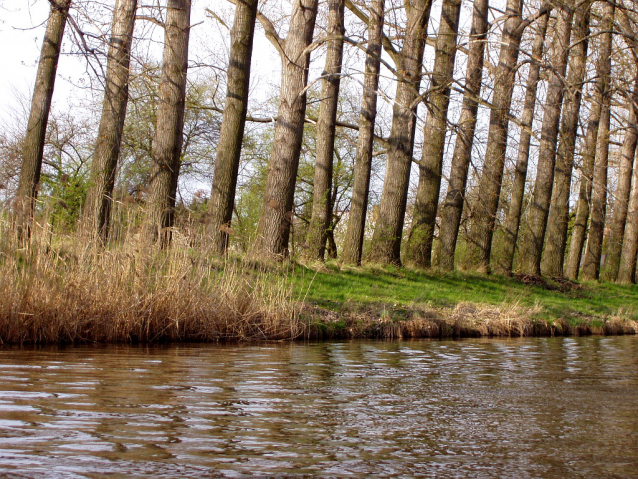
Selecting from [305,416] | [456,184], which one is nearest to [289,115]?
[456,184]

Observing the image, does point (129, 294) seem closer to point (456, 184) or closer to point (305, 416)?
point (305, 416)

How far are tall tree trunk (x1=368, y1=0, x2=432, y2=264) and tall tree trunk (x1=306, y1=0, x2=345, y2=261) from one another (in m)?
1.31

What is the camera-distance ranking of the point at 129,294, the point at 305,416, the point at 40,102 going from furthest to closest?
the point at 40,102, the point at 129,294, the point at 305,416

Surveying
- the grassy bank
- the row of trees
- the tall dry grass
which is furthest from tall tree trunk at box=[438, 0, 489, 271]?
the tall dry grass

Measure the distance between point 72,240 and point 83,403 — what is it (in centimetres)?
381

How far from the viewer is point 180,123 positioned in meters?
12.8

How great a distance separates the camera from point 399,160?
1602 centimetres

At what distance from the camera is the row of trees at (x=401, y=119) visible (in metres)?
11.4

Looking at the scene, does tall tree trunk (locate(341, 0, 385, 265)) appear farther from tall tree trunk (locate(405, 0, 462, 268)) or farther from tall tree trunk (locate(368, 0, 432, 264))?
tall tree trunk (locate(405, 0, 462, 268))

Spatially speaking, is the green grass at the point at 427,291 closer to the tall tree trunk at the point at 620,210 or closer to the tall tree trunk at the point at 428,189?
the tall tree trunk at the point at 428,189

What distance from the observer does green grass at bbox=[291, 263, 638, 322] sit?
37.6 ft

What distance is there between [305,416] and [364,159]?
12849 mm

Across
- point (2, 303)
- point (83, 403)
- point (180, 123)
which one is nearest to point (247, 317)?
point (2, 303)

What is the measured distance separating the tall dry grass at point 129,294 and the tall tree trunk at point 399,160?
7.15m
